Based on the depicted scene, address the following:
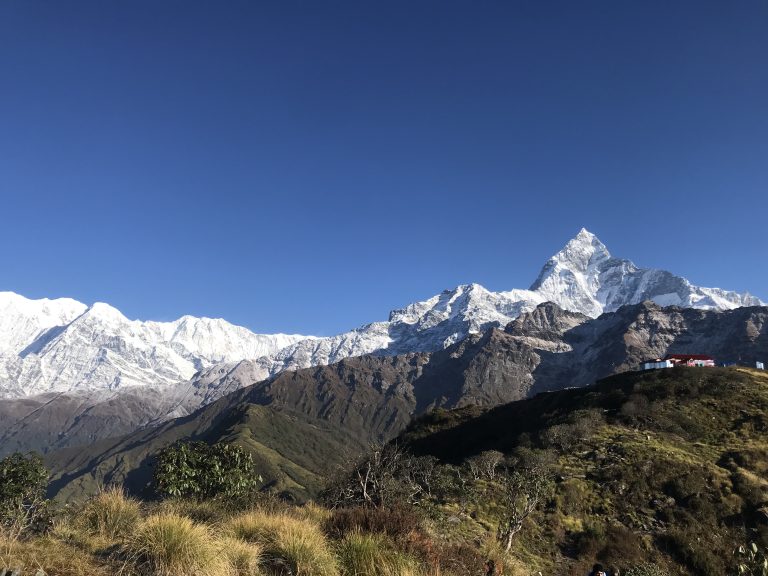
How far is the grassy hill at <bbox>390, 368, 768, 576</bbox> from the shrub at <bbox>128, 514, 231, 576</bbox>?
48.9ft

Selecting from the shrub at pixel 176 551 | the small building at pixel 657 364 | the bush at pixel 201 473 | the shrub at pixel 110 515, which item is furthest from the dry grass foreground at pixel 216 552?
the small building at pixel 657 364

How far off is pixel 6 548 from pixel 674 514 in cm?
4744

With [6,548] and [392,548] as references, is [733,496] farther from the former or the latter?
[6,548]

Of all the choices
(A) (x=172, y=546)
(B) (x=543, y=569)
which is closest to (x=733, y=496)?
(B) (x=543, y=569)

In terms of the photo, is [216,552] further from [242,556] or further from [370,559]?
[370,559]

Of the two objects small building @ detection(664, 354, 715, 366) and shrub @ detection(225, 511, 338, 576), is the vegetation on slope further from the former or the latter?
small building @ detection(664, 354, 715, 366)

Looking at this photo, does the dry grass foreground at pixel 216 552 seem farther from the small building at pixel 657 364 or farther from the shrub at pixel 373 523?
the small building at pixel 657 364

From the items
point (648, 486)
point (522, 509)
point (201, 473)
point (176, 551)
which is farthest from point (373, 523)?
point (648, 486)

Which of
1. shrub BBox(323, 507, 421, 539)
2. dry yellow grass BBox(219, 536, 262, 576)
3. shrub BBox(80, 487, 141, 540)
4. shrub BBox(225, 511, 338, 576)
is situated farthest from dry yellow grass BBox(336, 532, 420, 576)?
shrub BBox(80, 487, 141, 540)

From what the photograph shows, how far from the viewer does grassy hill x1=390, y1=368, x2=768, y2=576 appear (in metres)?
37.1

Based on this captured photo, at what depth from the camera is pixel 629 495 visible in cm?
4631

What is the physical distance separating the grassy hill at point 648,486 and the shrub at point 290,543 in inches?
484

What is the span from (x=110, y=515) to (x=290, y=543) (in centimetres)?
631

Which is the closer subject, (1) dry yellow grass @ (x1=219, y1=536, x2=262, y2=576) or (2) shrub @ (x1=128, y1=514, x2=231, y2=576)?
(2) shrub @ (x1=128, y1=514, x2=231, y2=576)
